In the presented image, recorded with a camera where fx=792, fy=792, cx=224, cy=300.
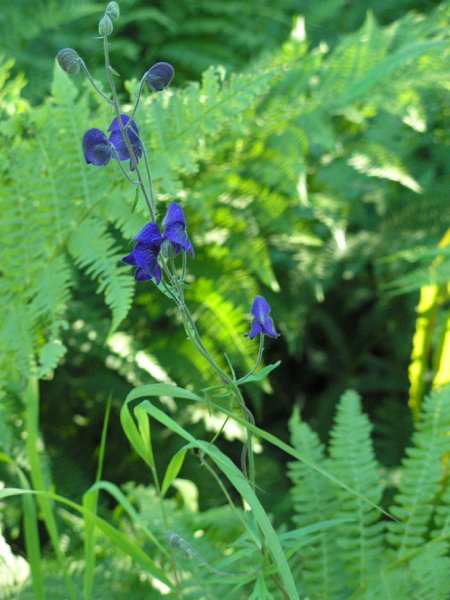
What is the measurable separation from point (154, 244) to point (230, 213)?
1.00 meters

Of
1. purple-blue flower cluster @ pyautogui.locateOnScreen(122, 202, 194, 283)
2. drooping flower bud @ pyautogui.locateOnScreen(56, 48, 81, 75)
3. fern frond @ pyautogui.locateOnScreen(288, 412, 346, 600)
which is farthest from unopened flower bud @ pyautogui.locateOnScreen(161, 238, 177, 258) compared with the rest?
fern frond @ pyautogui.locateOnScreen(288, 412, 346, 600)

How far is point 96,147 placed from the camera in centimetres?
88

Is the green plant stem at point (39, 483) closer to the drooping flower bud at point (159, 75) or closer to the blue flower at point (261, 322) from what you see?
the blue flower at point (261, 322)

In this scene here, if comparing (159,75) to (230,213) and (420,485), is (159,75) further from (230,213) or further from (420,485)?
(230,213)

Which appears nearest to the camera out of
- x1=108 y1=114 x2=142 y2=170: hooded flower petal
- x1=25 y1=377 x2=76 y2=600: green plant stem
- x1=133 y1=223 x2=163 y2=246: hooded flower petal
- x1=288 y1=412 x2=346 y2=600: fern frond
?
x1=133 y1=223 x2=163 y2=246: hooded flower petal

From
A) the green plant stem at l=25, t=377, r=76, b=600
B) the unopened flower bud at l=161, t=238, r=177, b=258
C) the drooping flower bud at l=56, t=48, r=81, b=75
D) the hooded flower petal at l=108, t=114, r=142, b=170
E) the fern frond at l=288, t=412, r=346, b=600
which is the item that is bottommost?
the fern frond at l=288, t=412, r=346, b=600

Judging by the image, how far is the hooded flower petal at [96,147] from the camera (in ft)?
2.88

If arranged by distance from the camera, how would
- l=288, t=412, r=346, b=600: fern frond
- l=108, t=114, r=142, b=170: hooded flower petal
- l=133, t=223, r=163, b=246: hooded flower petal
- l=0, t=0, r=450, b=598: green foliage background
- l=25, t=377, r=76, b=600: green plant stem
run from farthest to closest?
1. l=0, t=0, r=450, b=598: green foliage background
2. l=288, t=412, r=346, b=600: fern frond
3. l=25, t=377, r=76, b=600: green plant stem
4. l=108, t=114, r=142, b=170: hooded flower petal
5. l=133, t=223, r=163, b=246: hooded flower petal

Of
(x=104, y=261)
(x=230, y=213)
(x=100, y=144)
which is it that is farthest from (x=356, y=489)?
(x=230, y=213)

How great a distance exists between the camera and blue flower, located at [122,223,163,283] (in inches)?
31.8

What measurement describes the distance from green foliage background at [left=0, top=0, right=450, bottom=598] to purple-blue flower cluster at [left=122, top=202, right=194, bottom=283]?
362 millimetres

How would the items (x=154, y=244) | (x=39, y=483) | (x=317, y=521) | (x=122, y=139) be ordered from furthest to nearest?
(x=317, y=521), (x=39, y=483), (x=122, y=139), (x=154, y=244)

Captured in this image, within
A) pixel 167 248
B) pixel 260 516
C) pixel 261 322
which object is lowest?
pixel 260 516

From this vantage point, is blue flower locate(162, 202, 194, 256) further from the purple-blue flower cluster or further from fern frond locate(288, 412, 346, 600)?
fern frond locate(288, 412, 346, 600)
